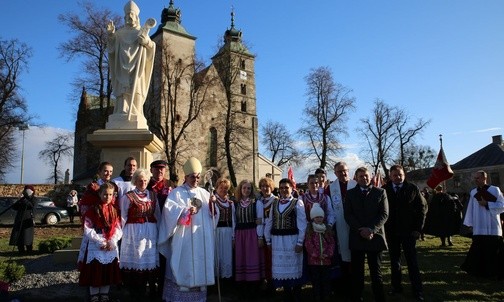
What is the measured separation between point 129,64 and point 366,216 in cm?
542

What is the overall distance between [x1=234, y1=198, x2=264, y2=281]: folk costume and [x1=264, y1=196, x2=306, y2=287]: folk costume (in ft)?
0.74

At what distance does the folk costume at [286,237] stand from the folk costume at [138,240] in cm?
175

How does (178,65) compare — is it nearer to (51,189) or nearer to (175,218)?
(51,189)

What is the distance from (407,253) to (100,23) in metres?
28.1

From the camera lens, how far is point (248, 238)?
6426mm

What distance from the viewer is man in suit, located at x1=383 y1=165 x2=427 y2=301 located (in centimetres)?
635

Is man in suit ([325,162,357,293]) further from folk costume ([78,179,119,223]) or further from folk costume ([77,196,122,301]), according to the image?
folk costume ([78,179,119,223])

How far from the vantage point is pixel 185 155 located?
39844 millimetres

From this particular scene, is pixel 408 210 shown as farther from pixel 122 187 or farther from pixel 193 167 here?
pixel 122 187

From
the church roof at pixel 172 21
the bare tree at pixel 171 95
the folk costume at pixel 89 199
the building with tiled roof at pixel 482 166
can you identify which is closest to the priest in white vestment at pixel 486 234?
the folk costume at pixel 89 199

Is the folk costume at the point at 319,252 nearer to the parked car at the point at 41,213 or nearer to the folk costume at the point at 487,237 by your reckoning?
the folk costume at the point at 487,237

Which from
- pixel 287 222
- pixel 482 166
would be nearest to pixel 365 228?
pixel 287 222

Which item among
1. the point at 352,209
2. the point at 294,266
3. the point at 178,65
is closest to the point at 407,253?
the point at 352,209

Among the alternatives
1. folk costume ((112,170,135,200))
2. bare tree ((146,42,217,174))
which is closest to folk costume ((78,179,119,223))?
folk costume ((112,170,135,200))
